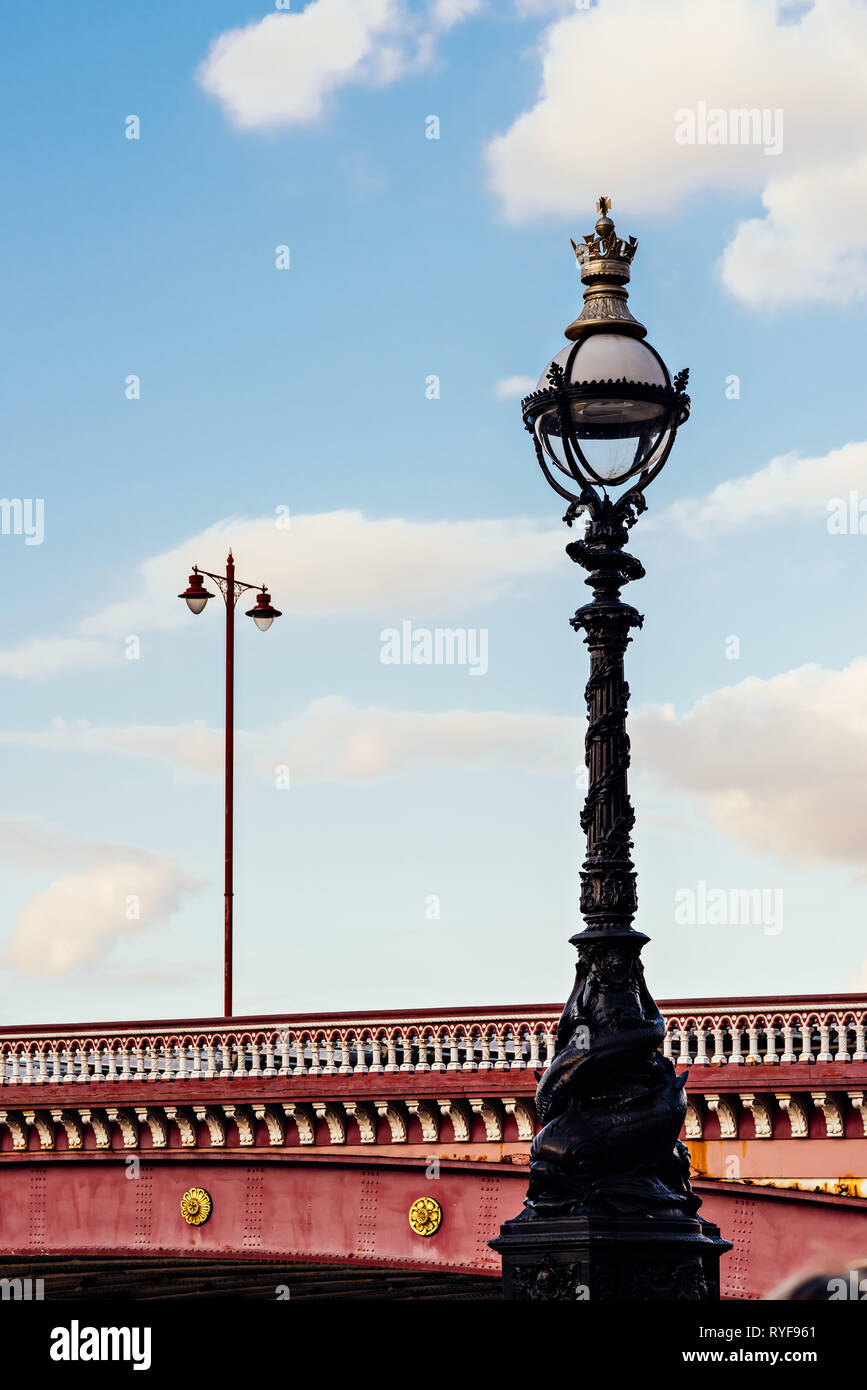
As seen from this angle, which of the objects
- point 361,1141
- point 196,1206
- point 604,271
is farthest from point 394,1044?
point 604,271

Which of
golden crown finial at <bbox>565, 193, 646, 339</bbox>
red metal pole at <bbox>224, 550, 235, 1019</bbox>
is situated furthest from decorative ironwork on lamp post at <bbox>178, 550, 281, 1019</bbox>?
Result: golden crown finial at <bbox>565, 193, 646, 339</bbox>

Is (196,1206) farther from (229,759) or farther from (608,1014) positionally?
(608,1014)

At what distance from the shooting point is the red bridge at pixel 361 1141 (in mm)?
29062

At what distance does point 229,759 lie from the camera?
117 feet

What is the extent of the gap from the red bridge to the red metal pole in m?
0.90

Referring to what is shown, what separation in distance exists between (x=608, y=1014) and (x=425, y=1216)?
65.3 feet

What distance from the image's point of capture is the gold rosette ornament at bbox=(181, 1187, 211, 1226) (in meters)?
33.5

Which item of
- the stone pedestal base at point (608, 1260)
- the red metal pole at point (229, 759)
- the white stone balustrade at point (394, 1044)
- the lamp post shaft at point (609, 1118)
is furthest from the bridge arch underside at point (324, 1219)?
the stone pedestal base at point (608, 1260)

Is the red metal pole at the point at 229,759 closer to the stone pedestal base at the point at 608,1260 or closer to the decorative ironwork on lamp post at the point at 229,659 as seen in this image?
the decorative ironwork on lamp post at the point at 229,659

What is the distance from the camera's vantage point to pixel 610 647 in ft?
42.2

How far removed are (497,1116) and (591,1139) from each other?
62.3 ft

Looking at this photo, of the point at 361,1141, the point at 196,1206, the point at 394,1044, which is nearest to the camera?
the point at 394,1044
